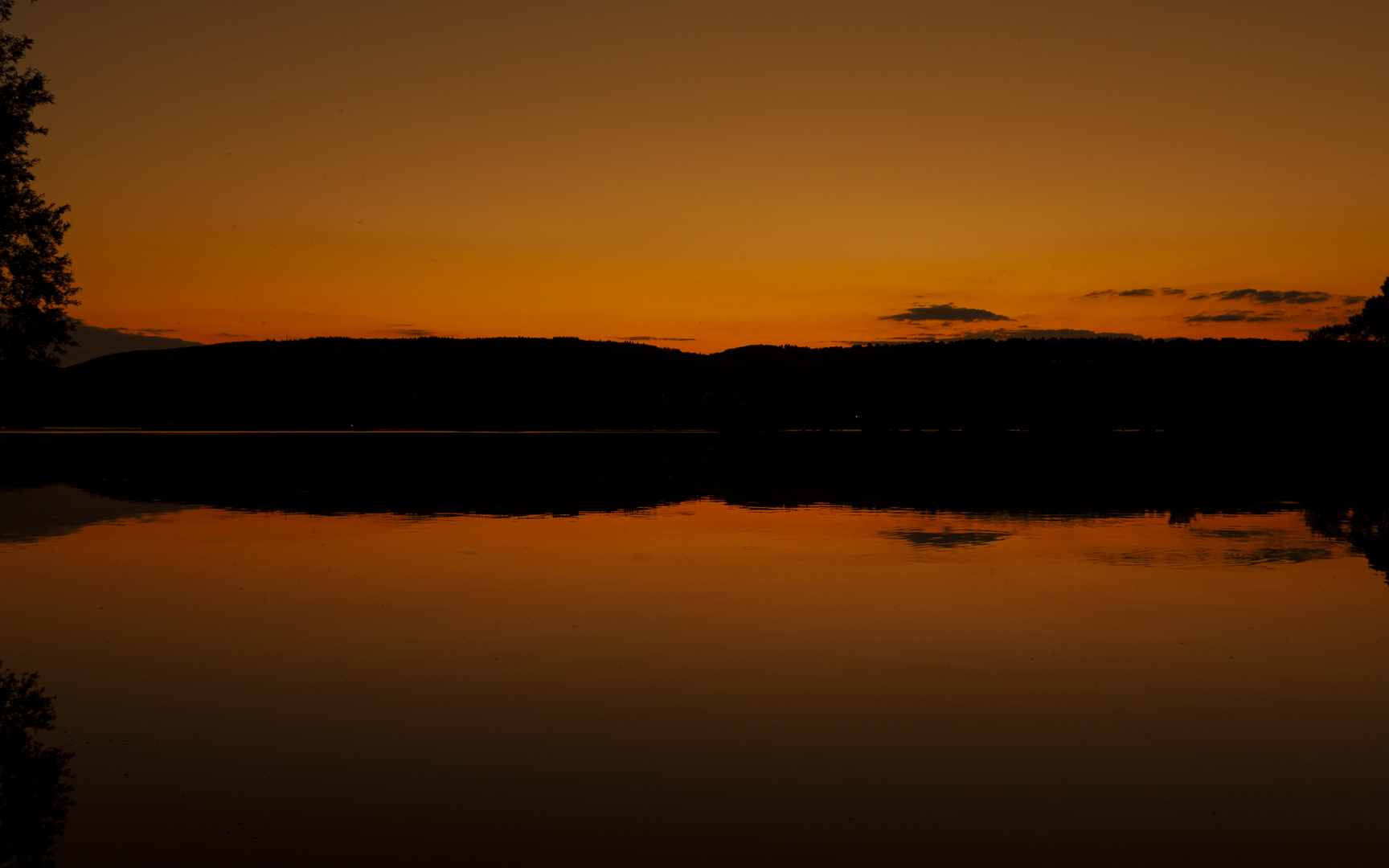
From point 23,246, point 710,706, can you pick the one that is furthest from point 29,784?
point 23,246

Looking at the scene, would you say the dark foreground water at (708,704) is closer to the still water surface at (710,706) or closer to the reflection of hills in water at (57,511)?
the still water surface at (710,706)

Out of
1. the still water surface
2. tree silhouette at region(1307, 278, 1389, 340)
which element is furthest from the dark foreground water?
tree silhouette at region(1307, 278, 1389, 340)

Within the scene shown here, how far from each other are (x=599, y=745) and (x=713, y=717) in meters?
1.63

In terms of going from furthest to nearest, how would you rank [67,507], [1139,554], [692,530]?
[67,507], [692,530], [1139,554]

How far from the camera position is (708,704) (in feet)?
44.0

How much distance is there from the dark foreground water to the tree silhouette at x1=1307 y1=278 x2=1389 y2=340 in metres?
115

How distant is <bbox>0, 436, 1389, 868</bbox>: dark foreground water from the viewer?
944cm

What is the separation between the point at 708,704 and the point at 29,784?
7031mm

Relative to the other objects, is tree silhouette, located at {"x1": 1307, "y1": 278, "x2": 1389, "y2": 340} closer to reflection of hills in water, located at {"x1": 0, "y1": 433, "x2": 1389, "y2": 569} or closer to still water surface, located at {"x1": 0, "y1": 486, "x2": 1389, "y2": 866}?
reflection of hills in water, located at {"x1": 0, "y1": 433, "x2": 1389, "y2": 569}

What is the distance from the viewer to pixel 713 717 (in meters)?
12.8

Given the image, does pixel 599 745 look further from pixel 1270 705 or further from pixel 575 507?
pixel 575 507

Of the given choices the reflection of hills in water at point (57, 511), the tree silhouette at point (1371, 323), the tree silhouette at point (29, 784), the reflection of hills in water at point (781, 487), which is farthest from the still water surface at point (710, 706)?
the tree silhouette at point (1371, 323)

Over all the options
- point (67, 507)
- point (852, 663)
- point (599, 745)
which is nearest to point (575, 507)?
point (67, 507)

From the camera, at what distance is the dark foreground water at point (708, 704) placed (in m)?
9.44
